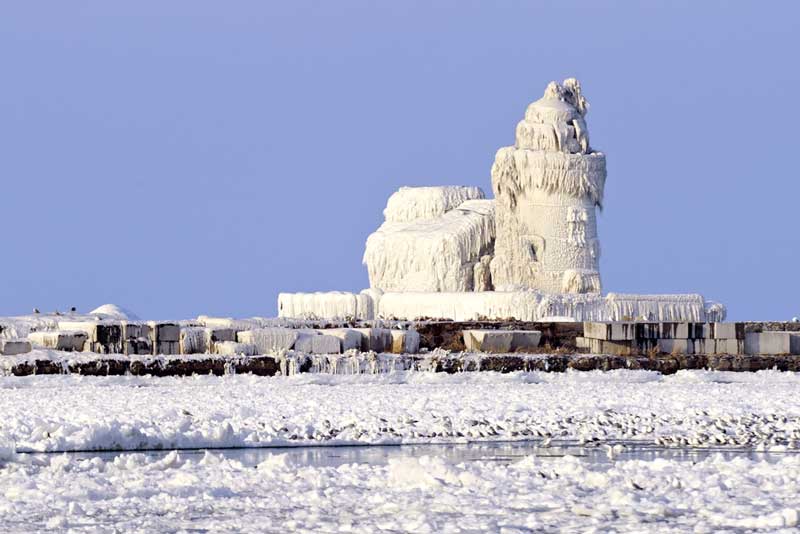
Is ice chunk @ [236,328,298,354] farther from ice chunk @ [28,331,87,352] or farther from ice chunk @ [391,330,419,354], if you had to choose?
ice chunk @ [28,331,87,352]

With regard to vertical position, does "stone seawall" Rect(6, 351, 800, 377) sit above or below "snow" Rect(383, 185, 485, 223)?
below

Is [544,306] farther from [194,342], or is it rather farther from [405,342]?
[194,342]

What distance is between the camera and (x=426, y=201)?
29656 millimetres

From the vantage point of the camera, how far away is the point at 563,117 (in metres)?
26.2

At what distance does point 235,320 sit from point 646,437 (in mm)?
10130

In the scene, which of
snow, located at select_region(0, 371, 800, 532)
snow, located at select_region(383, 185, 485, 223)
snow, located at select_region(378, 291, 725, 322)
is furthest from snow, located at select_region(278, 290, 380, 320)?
snow, located at select_region(0, 371, 800, 532)

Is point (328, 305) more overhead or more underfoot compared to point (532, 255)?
more underfoot

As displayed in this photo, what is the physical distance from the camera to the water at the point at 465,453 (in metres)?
11.4

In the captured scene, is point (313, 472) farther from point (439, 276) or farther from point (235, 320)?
point (439, 276)

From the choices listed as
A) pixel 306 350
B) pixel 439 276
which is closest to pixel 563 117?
pixel 439 276

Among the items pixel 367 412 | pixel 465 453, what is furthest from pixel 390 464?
pixel 367 412

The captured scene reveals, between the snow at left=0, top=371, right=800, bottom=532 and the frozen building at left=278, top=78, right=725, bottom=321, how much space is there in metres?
6.79

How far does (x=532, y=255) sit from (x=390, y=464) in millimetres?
15846

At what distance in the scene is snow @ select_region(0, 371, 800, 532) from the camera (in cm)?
870
